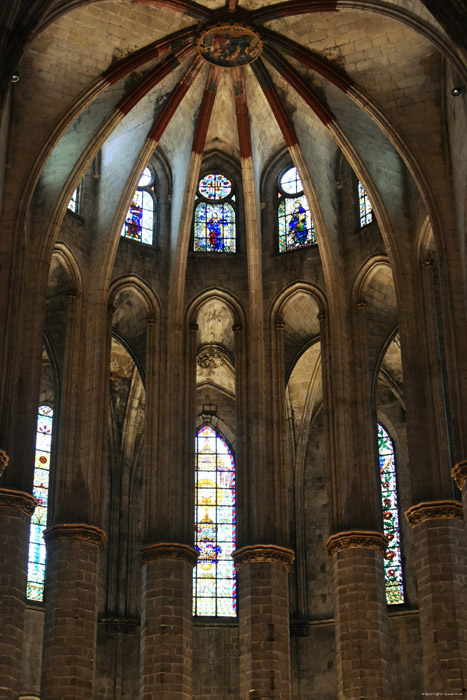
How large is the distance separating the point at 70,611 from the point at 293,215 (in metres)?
11.3

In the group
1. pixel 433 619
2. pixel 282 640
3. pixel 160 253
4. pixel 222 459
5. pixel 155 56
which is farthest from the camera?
pixel 222 459

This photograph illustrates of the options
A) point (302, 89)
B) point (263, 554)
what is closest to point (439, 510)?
Result: point (263, 554)

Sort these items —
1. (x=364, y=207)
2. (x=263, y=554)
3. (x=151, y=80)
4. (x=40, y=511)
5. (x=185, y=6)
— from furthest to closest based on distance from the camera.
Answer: (x=40, y=511) < (x=364, y=207) < (x=151, y=80) < (x=185, y=6) < (x=263, y=554)

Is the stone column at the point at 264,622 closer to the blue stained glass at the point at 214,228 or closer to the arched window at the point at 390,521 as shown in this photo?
the arched window at the point at 390,521

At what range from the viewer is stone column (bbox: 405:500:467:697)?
85.9 ft

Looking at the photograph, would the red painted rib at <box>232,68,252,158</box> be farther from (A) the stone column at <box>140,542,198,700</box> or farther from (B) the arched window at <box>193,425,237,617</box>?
(A) the stone column at <box>140,542,198,700</box>

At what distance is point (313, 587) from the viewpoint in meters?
33.7

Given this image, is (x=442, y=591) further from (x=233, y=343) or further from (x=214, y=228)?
(x=214, y=228)

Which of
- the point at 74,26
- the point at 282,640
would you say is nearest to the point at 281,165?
the point at 74,26

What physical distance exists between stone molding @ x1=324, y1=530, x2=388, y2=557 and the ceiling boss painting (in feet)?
33.8

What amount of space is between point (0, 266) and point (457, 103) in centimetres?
935

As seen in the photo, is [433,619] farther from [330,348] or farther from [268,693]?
[330,348]

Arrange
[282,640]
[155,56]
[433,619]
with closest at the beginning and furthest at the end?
[433,619] → [282,640] → [155,56]

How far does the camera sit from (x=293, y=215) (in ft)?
111
